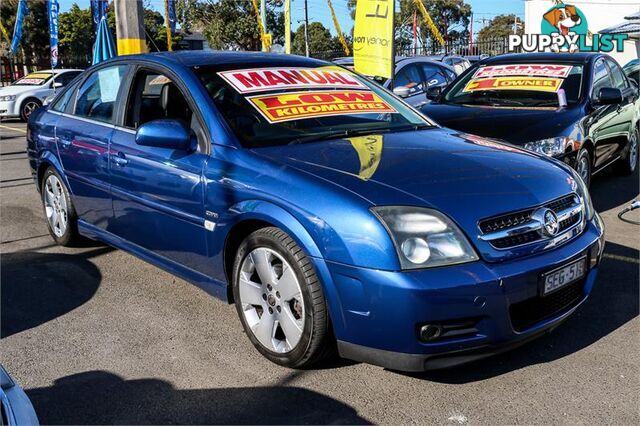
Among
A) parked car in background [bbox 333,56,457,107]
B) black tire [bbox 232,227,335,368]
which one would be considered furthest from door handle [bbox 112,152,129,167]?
parked car in background [bbox 333,56,457,107]

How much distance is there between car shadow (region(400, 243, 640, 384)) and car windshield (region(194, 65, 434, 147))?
1471 mm

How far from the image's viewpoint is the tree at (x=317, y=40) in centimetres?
5275

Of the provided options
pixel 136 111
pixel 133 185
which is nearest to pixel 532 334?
pixel 133 185

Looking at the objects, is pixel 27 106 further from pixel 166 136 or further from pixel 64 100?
pixel 166 136

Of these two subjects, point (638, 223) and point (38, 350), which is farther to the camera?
point (638, 223)

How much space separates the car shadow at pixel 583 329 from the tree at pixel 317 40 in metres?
46.8

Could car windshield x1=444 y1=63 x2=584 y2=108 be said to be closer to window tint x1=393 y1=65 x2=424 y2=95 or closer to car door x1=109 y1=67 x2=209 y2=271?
car door x1=109 y1=67 x2=209 y2=271

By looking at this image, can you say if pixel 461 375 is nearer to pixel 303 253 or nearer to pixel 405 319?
pixel 405 319

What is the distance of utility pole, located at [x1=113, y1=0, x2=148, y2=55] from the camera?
980cm

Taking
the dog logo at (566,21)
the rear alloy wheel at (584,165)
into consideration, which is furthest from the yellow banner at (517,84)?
the dog logo at (566,21)

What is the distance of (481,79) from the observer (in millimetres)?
7297

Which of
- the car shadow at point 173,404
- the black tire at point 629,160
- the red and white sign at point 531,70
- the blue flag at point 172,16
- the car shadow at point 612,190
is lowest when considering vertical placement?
the car shadow at point 173,404

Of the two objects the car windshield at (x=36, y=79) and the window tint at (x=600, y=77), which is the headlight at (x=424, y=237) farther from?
the car windshield at (x=36, y=79)

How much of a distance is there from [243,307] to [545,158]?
189 centimetres
